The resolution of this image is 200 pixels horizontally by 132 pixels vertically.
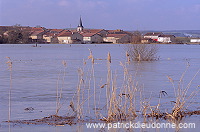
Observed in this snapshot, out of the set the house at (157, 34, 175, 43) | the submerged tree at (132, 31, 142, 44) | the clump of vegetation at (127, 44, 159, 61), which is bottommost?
the house at (157, 34, 175, 43)

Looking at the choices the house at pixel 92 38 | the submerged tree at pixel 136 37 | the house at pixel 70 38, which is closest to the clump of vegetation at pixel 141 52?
the submerged tree at pixel 136 37

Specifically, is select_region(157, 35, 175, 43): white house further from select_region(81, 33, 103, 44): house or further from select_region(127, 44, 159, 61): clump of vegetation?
select_region(127, 44, 159, 61): clump of vegetation

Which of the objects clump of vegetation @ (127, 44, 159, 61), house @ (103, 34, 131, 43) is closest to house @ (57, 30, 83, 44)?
house @ (103, 34, 131, 43)

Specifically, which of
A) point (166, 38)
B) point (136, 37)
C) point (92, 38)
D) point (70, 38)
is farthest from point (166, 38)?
point (136, 37)

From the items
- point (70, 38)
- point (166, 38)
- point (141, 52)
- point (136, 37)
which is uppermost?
point (136, 37)

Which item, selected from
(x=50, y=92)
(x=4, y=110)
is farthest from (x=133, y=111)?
(x=50, y=92)

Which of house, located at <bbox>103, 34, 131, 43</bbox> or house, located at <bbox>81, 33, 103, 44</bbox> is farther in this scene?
house, located at <bbox>81, 33, 103, 44</bbox>

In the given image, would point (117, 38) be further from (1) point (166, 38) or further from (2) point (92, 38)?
(1) point (166, 38)

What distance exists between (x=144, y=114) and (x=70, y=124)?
1647 mm

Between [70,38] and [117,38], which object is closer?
[70,38]

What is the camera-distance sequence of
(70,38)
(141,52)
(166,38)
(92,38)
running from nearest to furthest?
(141,52) < (70,38) < (92,38) < (166,38)

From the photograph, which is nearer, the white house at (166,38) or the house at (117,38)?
the house at (117,38)

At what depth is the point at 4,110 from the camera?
1046cm

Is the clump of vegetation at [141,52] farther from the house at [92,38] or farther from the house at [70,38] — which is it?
the house at [92,38]
